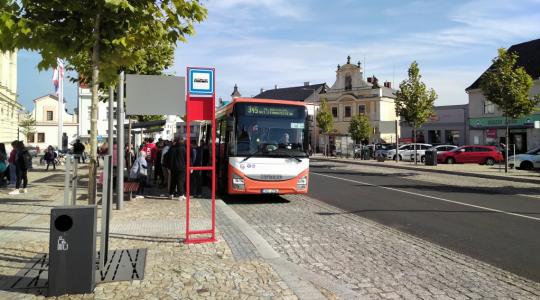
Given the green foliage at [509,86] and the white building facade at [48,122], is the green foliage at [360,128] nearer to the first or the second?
the green foliage at [509,86]

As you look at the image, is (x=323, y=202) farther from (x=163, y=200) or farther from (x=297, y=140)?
(x=163, y=200)

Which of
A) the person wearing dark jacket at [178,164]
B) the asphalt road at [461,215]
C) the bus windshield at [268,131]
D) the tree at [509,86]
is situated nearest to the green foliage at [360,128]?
the tree at [509,86]

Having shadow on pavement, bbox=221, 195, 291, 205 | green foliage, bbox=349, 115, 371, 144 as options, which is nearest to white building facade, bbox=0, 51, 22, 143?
shadow on pavement, bbox=221, 195, 291, 205

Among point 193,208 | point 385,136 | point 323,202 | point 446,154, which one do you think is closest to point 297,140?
point 323,202

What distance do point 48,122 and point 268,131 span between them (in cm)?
7207

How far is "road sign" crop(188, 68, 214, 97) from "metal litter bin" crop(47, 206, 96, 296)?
3.09 metres

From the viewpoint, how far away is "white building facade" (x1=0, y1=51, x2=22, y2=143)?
115 feet

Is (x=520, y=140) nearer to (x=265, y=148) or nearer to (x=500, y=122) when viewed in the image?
(x=500, y=122)

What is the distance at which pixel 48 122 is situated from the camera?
75.3m

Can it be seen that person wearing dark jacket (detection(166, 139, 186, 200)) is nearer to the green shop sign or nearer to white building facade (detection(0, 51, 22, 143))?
white building facade (detection(0, 51, 22, 143))

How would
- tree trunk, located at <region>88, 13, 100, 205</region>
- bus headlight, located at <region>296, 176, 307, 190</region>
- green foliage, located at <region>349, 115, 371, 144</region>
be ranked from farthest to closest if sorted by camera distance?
green foliage, located at <region>349, 115, 371, 144</region>, bus headlight, located at <region>296, 176, 307, 190</region>, tree trunk, located at <region>88, 13, 100, 205</region>

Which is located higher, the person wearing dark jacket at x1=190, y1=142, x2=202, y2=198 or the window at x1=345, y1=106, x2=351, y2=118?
the window at x1=345, y1=106, x2=351, y2=118

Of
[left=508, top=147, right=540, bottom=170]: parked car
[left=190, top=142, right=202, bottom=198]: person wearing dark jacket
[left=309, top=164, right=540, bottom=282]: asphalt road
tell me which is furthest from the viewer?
[left=508, top=147, right=540, bottom=170]: parked car

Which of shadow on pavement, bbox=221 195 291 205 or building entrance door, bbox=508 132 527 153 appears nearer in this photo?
shadow on pavement, bbox=221 195 291 205
